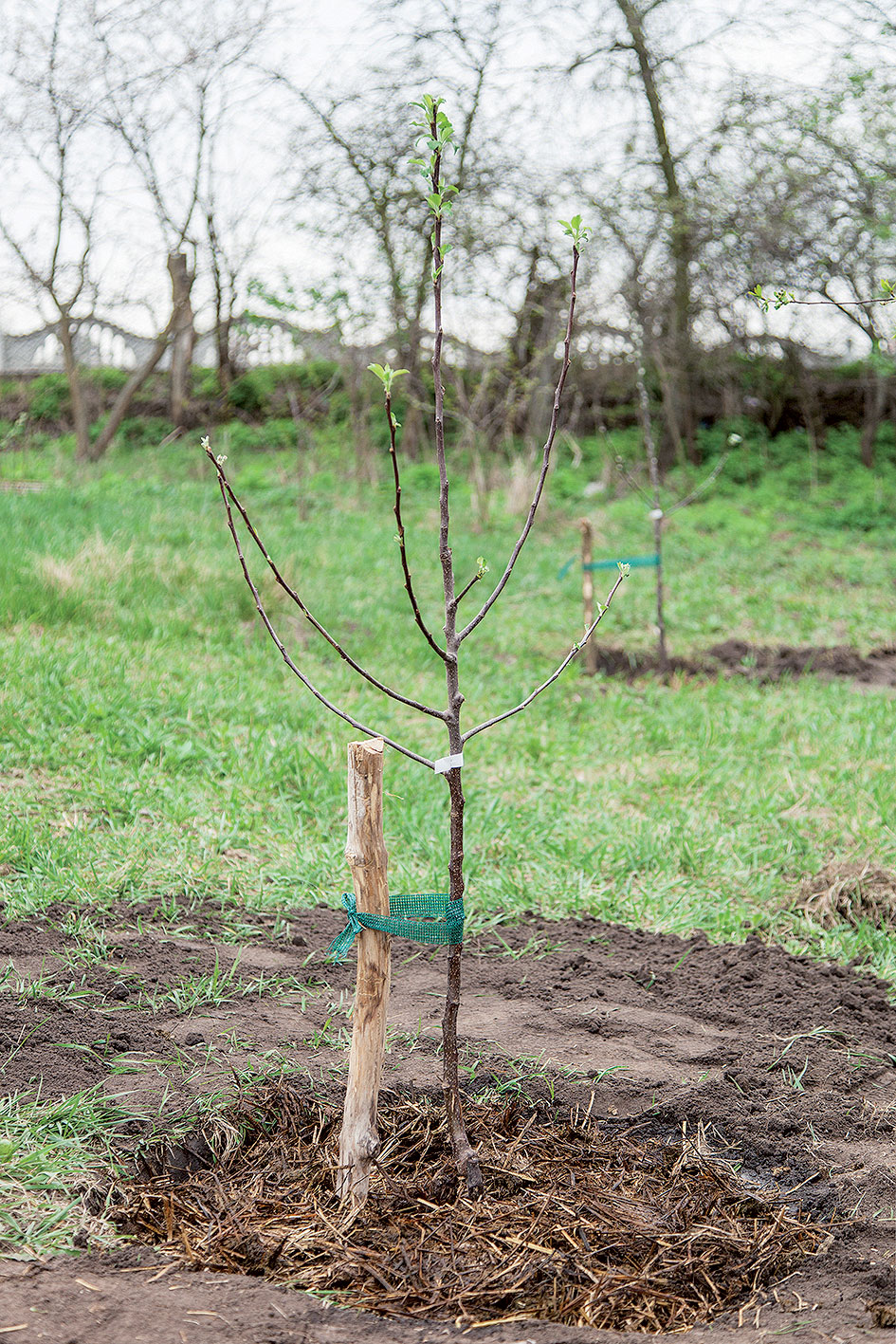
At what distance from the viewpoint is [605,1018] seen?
10.1 feet

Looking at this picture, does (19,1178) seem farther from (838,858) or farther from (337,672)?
(337,672)

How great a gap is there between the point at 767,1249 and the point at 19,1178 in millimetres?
1572

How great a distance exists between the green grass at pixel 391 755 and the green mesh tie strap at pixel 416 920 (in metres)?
1.43

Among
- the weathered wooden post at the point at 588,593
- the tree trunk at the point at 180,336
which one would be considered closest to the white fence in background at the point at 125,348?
the tree trunk at the point at 180,336

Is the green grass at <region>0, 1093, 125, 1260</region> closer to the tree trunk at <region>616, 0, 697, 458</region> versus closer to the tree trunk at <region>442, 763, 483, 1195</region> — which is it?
the tree trunk at <region>442, 763, 483, 1195</region>

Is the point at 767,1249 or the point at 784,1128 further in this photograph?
the point at 784,1128

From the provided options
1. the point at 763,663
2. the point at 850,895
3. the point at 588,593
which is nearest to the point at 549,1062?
the point at 850,895

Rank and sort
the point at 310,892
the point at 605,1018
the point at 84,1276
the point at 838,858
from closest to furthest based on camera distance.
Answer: the point at 84,1276, the point at 605,1018, the point at 310,892, the point at 838,858

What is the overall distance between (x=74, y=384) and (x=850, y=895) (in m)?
12.7

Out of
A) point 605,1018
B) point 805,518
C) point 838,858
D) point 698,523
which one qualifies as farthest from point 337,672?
point 805,518

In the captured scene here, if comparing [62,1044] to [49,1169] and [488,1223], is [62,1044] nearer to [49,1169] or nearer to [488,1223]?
[49,1169]

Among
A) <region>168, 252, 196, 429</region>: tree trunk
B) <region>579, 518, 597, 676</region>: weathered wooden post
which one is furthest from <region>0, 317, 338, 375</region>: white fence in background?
<region>579, 518, 597, 676</region>: weathered wooden post

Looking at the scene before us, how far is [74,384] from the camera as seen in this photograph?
1382cm

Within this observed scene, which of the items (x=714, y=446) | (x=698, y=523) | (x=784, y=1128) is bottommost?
(x=784, y=1128)
